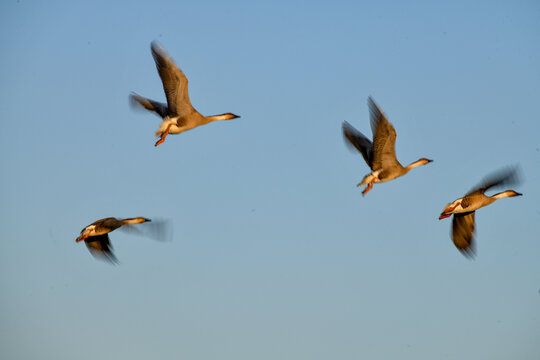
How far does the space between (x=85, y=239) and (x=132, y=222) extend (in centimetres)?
113

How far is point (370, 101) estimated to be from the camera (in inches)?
705

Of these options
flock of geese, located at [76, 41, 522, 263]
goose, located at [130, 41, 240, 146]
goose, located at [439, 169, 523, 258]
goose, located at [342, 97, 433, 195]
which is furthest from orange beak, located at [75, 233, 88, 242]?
goose, located at [439, 169, 523, 258]

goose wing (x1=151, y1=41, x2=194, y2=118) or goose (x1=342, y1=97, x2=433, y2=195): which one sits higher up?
goose wing (x1=151, y1=41, x2=194, y2=118)

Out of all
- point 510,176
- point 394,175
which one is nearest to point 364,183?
point 394,175

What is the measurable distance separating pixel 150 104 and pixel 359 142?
521cm

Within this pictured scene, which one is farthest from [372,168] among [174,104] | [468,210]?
[174,104]

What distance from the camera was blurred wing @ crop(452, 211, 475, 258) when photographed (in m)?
17.8

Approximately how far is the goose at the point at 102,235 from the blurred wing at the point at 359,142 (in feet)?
17.1

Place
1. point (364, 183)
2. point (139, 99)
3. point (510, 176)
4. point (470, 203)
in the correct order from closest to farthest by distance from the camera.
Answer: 1. point (510, 176)
2. point (470, 203)
3. point (364, 183)
4. point (139, 99)

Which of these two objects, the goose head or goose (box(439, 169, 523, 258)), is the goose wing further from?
goose (box(439, 169, 523, 258))

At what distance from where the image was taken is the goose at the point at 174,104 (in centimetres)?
1753

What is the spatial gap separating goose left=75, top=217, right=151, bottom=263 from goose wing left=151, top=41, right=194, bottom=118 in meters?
2.57

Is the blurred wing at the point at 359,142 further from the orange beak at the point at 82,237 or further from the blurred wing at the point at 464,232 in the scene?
the orange beak at the point at 82,237

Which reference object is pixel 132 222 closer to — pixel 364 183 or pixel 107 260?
pixel 107 260
